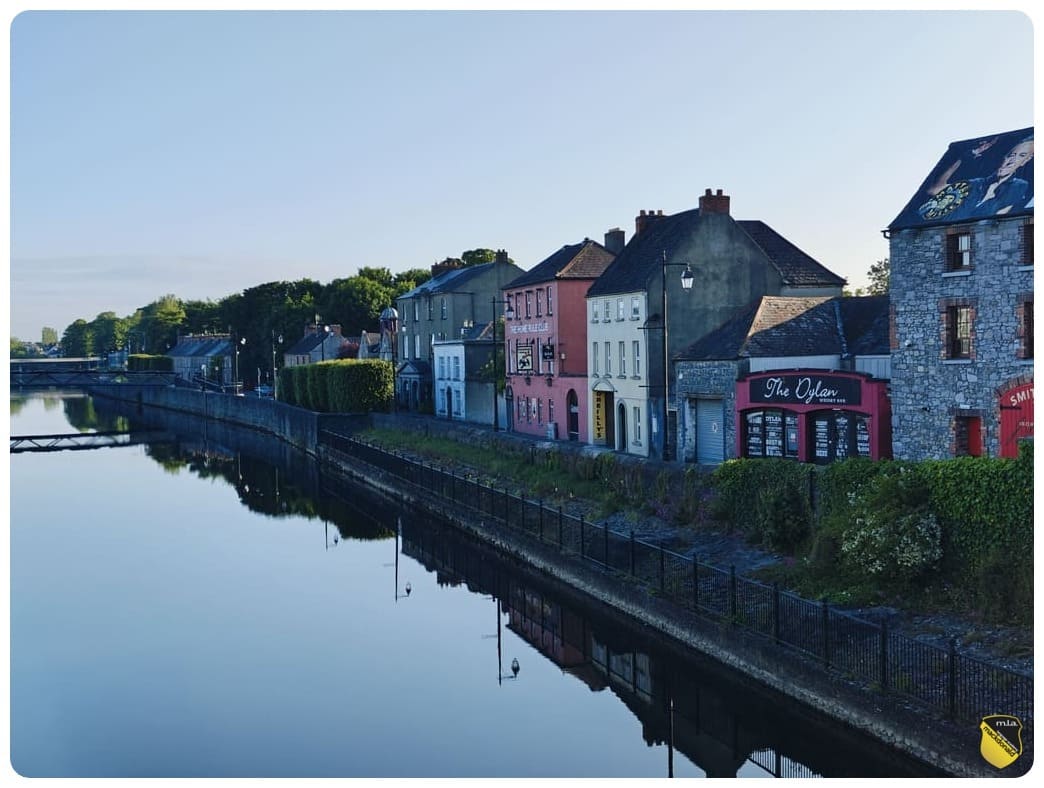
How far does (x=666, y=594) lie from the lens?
920 inches

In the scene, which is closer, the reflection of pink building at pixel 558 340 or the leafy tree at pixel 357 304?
the reflection of pink building at pixel 558 340

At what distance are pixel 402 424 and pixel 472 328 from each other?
8.36 m

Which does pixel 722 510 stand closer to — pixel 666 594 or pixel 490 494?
pixel 666 594

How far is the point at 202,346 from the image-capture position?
155375 mm

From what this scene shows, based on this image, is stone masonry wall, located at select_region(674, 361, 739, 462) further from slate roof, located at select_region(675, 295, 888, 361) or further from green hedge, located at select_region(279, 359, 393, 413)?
green hedge, located at select_region(279, 359, 393, 413)

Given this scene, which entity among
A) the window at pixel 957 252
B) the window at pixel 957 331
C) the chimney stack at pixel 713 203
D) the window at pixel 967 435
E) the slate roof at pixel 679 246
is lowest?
the window at pixel 967 435

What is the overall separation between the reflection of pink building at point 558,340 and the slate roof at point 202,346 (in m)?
87.6

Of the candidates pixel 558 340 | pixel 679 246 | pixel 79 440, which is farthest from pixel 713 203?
pixel 79 440

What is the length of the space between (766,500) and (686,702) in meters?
7.00

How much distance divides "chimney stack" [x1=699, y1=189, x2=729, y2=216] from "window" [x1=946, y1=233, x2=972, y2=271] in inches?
677

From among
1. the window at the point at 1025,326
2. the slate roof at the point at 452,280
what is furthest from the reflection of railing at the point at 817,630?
the slate roof at the point at 452,280

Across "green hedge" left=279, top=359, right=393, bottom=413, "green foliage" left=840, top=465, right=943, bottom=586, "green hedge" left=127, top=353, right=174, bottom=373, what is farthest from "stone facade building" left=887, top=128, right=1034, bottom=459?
"green hedge" left=127, top=353, right=174, bottom=373

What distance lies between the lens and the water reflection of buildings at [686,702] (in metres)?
17.0
